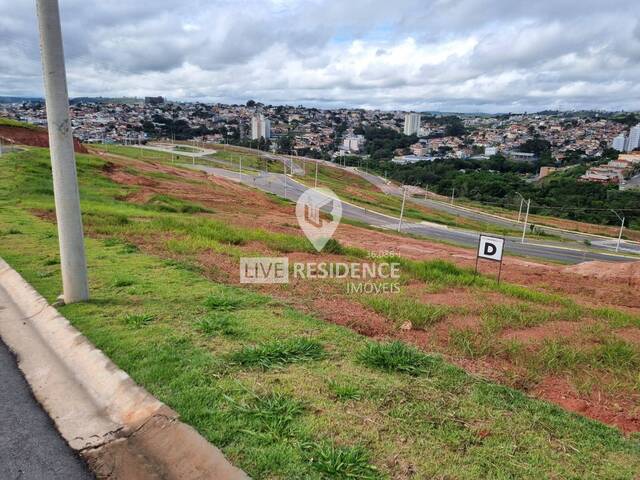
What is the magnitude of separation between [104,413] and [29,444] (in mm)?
524

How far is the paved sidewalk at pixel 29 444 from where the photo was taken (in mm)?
2799

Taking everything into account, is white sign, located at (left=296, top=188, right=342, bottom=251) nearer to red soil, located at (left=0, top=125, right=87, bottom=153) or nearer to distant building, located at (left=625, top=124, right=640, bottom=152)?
red soil, located at (left=0, top=125, right=87, bottom=153)

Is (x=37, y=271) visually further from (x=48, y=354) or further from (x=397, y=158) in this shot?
(x=397, y=158)

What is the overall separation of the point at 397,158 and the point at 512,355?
125 meters

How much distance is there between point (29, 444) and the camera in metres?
3.04

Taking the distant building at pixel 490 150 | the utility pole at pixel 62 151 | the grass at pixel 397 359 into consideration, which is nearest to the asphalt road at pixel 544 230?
the grass at pixel 397 359

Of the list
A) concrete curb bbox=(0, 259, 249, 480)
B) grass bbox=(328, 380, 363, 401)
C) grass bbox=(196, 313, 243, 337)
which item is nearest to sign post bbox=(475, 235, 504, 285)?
grass bbox=(196, 313, 243, 337)

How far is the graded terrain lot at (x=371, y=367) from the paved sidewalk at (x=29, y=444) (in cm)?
69

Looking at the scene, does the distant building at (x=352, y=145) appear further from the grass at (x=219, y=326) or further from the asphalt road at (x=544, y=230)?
the grass at (x=219, y=326)

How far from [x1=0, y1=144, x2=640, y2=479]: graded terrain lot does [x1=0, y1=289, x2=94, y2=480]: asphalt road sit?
2.26ft

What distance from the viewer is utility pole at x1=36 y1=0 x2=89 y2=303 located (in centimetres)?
458

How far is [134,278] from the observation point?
6.46 metres

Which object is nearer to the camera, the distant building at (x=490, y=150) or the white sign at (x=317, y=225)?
the white sign at (x=317, y=225)

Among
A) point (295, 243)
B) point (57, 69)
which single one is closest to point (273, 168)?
point (295, 243)
